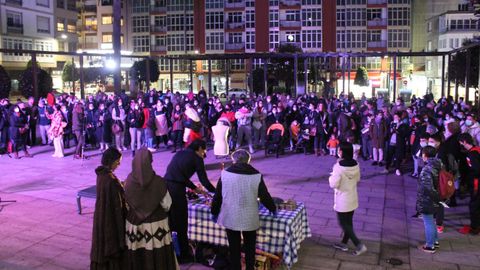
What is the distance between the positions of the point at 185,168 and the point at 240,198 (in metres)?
1.15

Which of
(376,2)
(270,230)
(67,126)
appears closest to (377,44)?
(376,2)

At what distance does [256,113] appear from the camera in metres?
16.8

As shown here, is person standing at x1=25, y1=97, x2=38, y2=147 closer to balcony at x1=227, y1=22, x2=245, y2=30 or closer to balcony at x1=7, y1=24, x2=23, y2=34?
balcony at x1=7, y1=24, x2=23, y2=34

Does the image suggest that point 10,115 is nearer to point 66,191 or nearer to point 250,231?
point 66,191

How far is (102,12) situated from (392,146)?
7123 centimetres

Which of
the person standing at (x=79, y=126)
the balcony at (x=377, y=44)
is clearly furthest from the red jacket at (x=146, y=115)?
the balcony at (x=377, y=44)

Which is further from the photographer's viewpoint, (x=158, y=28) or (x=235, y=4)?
(x=158, y=28)

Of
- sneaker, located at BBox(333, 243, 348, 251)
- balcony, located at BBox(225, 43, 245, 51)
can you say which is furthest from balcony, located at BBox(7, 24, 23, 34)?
sneaker, located at BBox(333, 243, 348, 251)

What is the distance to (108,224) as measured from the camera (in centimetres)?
509

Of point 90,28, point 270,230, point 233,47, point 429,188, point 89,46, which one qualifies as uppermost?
point 90,28

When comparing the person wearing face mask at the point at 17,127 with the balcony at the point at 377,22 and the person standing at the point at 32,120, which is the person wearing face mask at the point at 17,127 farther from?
the balcony at the point at 377,22

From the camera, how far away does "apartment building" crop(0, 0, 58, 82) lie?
53094 millimetres

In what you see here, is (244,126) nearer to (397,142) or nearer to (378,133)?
(378,133)

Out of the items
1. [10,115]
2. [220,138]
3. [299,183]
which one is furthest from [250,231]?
[10,115]
